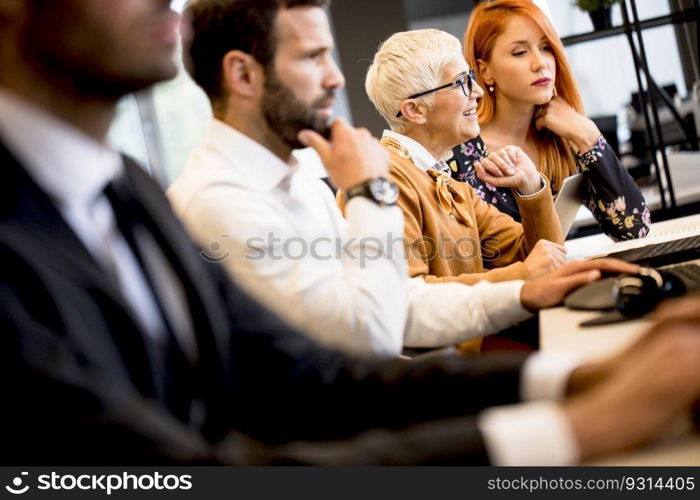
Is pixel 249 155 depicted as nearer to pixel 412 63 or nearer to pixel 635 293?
pixel 635 293

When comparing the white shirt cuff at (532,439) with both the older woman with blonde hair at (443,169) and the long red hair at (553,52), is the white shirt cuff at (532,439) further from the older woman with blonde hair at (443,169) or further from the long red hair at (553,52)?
the long red hair at (553,52)

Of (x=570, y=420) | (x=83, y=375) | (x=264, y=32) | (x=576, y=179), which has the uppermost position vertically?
(x=264, y=32)

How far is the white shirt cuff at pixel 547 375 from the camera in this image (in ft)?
2.44

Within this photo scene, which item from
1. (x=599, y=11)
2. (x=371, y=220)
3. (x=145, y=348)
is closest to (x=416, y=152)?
(x=371, y=220)

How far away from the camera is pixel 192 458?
1.83 ft

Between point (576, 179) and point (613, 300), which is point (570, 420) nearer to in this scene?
point (613, 300)

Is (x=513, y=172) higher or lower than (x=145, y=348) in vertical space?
lower

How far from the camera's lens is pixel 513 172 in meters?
2.15

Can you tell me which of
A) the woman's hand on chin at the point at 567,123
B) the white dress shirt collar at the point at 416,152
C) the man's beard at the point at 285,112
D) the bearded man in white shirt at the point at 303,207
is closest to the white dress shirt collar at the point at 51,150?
the bearded man in white shirt at the point at 303,207

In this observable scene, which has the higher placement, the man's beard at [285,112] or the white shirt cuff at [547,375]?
the man's beard at [285,112]

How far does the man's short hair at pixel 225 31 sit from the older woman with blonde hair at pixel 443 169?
1.92 ft

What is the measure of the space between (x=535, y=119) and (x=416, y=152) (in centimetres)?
68
